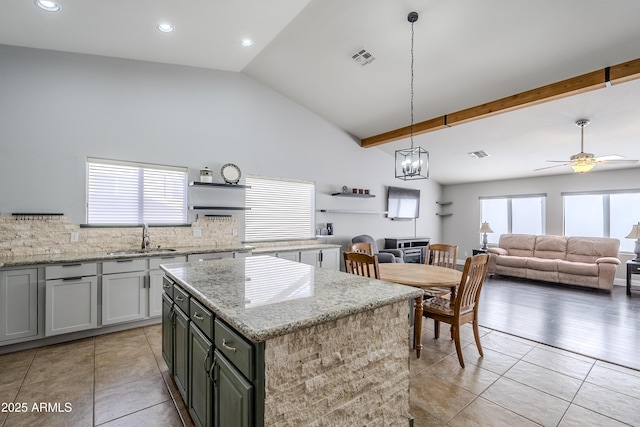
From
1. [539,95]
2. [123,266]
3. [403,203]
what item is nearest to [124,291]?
[123,266]

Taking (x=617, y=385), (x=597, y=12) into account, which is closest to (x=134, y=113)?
(x=597, y=12)

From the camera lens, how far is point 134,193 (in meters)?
4.04

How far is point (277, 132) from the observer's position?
527cm

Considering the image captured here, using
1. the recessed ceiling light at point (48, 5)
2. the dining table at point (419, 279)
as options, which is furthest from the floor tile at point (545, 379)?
the recessed ceiling light at point (48, 5)

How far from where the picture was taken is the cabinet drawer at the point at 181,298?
1.87 m

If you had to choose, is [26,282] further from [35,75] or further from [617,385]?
[617,385]

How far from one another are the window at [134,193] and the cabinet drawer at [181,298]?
95.7 inches

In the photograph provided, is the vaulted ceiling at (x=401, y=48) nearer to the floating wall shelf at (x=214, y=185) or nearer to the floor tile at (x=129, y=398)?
the floating wall shelf at (x=214, y=185)

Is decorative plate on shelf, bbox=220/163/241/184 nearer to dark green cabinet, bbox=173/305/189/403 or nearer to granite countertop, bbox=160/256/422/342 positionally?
granite countertop, bbox=160/256/422/342

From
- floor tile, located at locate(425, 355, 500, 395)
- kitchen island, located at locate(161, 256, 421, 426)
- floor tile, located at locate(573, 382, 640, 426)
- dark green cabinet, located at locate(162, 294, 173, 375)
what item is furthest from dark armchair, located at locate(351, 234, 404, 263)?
dark green cabinet, located at locate(162, 294, 173, 375)

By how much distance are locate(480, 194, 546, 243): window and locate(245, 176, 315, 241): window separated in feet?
17.0

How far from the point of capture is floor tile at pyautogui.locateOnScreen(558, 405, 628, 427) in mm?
1918

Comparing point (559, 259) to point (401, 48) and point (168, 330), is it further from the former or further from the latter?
point (168, 330)

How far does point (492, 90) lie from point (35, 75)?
18.8 feet
